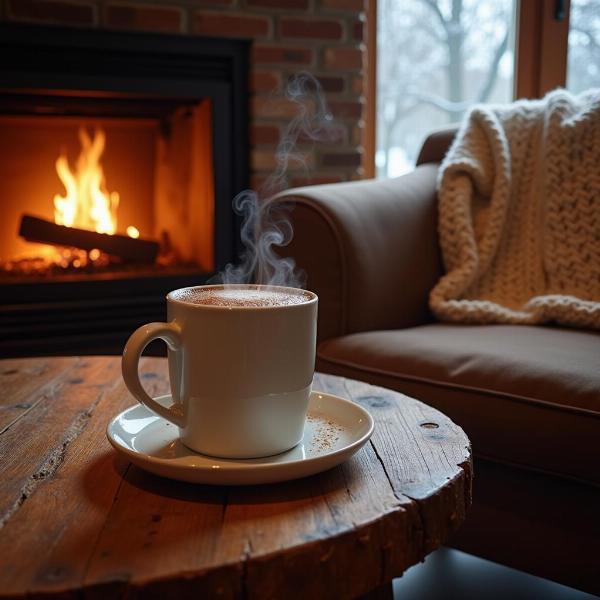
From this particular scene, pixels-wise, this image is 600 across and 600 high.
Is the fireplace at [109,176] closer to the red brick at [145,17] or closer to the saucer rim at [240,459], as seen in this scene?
the red brick at [145,17]

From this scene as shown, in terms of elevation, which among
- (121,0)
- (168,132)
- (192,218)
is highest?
(121,0)

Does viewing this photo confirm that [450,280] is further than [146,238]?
No

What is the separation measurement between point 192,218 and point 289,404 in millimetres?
1786

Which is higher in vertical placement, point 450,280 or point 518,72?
point 518,72

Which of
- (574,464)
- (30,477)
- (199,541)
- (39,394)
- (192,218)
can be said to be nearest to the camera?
(199,541)

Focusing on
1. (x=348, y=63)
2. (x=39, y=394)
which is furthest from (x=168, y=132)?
(x=39, y=394)

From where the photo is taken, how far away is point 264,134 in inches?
86.4

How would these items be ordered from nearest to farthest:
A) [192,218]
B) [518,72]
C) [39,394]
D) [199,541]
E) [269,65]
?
[199,541] < [39,394] < [269,65] < [192,218] < [518,72]

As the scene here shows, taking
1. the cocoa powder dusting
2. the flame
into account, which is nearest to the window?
the flame

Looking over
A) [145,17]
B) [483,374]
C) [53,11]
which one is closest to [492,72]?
[145,17]

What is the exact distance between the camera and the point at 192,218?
7.59ft

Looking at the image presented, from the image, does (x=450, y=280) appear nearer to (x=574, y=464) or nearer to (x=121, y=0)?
(x=574, y=464)

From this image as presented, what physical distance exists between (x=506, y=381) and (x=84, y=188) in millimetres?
1617

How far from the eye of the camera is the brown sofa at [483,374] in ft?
3.21
